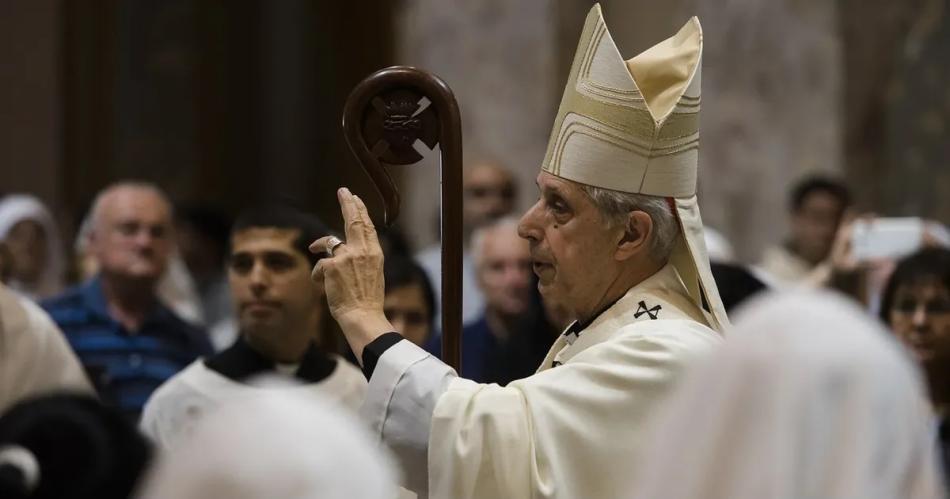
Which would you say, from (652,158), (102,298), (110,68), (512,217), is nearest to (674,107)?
(652,158)

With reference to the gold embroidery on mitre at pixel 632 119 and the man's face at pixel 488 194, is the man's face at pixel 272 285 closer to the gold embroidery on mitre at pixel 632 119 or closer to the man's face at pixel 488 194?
the gold embroidery on mitre at pixel 632 119

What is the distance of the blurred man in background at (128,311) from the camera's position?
7738 millimetres

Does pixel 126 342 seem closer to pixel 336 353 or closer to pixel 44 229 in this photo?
pixel 336 353

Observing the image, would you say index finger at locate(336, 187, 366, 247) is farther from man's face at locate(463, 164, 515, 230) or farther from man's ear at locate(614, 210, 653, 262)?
man's face at locate(463, 164, 515, 230)

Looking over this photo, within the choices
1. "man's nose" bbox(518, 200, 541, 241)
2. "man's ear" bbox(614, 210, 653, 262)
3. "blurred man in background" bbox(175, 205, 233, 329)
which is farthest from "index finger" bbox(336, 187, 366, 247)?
"blurred man in background" bbox(175, 205, 233, 329)

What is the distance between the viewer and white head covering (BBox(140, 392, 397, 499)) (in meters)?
2.31

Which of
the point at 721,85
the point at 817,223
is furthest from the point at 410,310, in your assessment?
the point at 721,85

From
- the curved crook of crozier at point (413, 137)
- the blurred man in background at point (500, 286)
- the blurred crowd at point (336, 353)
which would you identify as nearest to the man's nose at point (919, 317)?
the blurred crowd at point (336, 353)

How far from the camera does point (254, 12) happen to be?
14031mm

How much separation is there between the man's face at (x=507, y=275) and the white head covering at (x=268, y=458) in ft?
20.2

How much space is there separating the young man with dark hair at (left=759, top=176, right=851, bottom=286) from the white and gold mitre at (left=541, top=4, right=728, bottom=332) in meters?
5.12

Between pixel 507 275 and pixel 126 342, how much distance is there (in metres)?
1.72

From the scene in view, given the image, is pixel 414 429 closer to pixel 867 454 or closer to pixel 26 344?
pixel 867 454

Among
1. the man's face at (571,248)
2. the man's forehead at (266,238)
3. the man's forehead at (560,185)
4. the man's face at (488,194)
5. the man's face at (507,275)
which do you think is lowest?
the man's face at (507,275)
